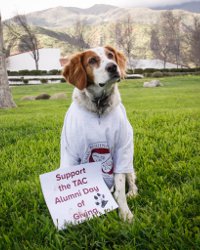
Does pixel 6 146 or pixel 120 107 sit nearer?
pixel 120 107

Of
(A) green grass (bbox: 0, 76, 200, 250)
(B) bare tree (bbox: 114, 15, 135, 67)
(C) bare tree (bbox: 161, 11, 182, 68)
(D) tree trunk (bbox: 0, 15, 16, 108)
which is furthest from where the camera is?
(C) bare tree (bbox: 161, 11, 182, 68)

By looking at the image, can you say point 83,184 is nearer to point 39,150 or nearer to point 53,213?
point 53,213

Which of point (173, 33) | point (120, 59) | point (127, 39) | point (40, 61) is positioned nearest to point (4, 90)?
point (120, 59)

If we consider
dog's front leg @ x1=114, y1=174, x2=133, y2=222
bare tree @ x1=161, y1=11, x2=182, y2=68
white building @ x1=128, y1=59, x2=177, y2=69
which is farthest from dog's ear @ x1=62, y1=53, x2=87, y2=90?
bare tree @ x1=161, y1=11, x2=182, y2=68

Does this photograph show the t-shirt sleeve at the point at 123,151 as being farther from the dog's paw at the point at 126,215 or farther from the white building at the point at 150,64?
the white building at the point at 150,64

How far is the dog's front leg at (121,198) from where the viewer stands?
9.79 feet

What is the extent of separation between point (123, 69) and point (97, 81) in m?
0.39

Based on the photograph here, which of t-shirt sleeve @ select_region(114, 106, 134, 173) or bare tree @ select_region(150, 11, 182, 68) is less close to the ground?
bare tree @ select_region(150, 11, 182, 68)

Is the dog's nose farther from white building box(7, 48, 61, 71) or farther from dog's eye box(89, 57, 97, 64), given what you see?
white building box(7, 48, 61, 71)

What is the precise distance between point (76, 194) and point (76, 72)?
3.84 feet

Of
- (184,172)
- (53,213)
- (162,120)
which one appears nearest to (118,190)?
(53,213)

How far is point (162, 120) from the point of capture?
7023mm

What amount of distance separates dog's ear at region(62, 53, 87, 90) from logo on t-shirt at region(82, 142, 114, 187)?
1.94 feet

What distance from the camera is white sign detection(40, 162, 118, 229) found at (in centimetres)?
296
